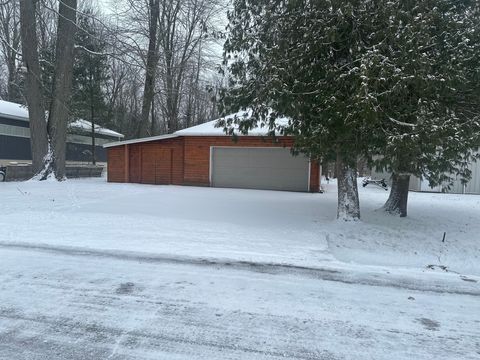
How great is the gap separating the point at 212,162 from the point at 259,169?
7.74ft

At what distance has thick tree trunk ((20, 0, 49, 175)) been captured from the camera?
1700 cm

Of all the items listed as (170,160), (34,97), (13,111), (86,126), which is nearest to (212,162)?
(170,160)

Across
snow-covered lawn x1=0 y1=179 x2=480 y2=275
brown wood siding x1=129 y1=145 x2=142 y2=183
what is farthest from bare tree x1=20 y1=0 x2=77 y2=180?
snow-covered lawn x1=0 y1=179 x2=480 y2=275

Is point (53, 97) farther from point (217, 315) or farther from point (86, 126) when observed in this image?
point (217, 315)

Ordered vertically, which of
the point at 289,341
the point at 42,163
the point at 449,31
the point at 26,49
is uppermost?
the point at 26,49

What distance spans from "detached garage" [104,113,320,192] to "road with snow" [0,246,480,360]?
12.4 m

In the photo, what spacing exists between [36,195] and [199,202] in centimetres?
540

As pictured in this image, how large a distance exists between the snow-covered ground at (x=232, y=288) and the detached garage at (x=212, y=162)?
8.63 m

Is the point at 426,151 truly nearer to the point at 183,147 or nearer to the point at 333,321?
the point at 333,321

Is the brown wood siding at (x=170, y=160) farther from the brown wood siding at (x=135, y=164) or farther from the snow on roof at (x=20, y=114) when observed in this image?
the snow on roof at (x=20, y=114)

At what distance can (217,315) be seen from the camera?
402 centimetres

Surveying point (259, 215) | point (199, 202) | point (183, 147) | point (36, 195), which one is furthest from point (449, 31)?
point (183, 147)

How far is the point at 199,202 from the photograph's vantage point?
40.4 ft

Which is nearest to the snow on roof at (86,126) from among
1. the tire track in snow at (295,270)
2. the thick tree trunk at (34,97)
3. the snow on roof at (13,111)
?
the snow on roof at (13,111)
